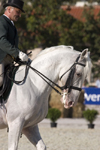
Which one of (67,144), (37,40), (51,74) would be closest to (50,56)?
(51,74)

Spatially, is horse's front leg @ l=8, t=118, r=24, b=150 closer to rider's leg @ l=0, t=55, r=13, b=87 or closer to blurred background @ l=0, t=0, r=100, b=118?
rider's leg @ l=0, t=55, r=13, b=87

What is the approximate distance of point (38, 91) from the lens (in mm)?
6266

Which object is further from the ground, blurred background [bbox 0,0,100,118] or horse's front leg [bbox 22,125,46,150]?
horse's front leg [bbox 22,125,46,150]

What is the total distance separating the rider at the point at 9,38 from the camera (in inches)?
243

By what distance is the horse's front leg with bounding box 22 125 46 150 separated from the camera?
632 centimetres

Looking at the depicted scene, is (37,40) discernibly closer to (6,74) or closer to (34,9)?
(34,9)

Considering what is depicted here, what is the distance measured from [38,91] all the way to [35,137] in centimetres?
81

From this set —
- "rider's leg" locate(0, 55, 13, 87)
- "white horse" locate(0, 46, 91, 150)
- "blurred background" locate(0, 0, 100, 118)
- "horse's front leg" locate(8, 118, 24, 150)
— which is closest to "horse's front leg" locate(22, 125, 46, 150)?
"white horse" locate(0, 46, 91, 150)

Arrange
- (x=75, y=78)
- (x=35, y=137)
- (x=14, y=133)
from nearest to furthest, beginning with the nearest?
1. (x=14, y=133)
2. (x=75, y=78)
3. (x=35, y=137)

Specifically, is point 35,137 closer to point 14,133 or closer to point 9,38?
point 14,133

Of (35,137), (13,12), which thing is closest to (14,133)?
(35,137)

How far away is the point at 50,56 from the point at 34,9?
83.8 feet

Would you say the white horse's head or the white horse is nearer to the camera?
the white horse

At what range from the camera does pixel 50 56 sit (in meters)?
6.38
